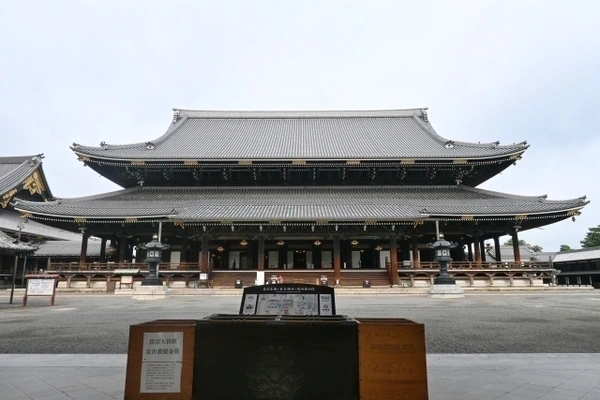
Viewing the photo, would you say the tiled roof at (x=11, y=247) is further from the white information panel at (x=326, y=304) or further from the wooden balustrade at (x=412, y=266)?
the white information panel at (x=326, y=304)

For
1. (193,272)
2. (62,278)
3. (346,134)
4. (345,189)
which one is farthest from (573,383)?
(346,134)

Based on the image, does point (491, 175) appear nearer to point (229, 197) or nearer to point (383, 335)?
point (229, 197)

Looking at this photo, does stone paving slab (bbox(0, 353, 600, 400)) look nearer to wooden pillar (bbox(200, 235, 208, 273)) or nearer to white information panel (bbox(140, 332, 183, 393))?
white information panel (bbox(140, 332, 183, 393))

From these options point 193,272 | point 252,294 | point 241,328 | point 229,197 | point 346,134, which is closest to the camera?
point 241,328

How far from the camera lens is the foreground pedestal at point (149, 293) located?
63.8ft

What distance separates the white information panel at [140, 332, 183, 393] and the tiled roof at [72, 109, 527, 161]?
80.1 feet

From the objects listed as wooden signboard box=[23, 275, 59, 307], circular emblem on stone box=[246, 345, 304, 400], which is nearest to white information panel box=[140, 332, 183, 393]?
circular emblem on stone box=[246, 345, 304, 400]

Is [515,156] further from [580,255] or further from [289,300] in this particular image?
[289,300]

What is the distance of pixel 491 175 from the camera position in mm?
30672

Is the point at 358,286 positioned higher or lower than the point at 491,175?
lower

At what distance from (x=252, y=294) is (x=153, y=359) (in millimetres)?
1367

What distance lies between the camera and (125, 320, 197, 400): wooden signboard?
3.22 m

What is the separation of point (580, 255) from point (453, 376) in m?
48.4

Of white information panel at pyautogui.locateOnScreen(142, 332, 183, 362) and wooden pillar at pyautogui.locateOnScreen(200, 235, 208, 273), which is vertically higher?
wooden pillar at pyautogui.locateOnScreen(200, 235, 208, 273)
